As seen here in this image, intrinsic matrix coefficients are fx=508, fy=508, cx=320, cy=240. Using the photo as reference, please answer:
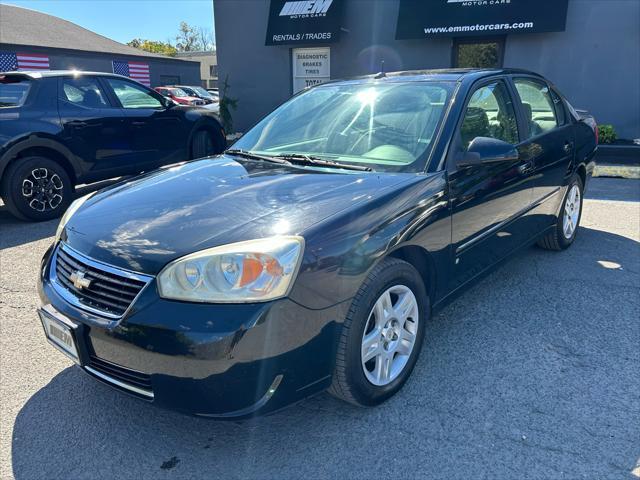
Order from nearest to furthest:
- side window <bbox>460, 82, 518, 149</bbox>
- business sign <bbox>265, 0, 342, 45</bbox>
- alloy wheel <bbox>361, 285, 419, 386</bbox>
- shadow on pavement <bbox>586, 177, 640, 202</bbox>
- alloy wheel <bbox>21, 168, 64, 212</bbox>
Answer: alloy wheel <bbox>361, 285, 419, 386</bbox>, side window <bbox>460, 82, 518, 149</bbox>, alloy wheel <bbox>21, 168, 64, 212</bbox>, shadow on pavement <bbox>586, 177, 640, 202</bbox>, business sign <bbox>265, 0, 342, 45</bbox>

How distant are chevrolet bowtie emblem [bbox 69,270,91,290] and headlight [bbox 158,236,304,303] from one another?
45cm

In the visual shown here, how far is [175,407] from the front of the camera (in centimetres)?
212

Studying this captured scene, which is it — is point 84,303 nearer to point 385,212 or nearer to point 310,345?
point 310,345

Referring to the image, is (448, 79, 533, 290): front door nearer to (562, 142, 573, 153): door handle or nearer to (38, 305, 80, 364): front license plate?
(562, 142, 573, 153): door handle

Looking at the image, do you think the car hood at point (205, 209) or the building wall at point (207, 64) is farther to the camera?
the building wall at point (207, 64)

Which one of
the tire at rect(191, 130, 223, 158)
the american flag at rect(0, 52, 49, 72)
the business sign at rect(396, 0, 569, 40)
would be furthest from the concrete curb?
the american flag at rect(0, 52, 49, 72)

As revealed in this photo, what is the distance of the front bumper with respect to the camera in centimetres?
200

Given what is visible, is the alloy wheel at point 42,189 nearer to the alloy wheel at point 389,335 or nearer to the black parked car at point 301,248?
the black parked car at point 301,248

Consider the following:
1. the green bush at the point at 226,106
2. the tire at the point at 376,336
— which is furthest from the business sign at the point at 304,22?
the tire at the point at 376,336

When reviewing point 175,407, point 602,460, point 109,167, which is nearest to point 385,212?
point 175,407

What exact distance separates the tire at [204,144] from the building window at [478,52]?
6.00m

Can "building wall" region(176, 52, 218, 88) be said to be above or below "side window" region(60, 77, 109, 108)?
above

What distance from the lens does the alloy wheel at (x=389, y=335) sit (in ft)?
8.22

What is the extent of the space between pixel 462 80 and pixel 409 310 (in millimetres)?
1639
